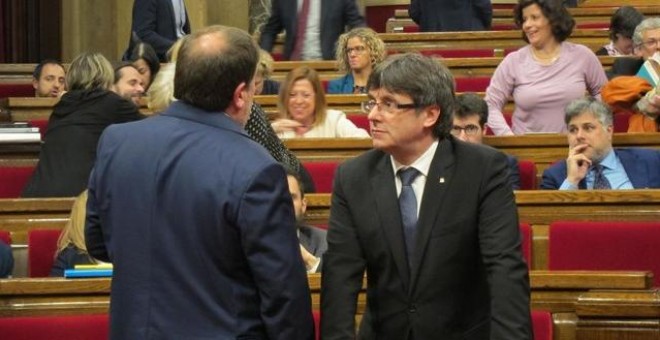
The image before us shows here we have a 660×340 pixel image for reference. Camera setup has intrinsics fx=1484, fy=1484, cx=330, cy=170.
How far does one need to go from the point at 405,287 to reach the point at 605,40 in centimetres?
616

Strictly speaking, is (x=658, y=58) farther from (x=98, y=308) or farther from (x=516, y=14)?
(x=98, y=308)

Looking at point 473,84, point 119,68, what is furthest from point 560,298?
point 473,84

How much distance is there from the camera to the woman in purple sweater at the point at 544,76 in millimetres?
6391

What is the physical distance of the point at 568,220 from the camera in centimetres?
486

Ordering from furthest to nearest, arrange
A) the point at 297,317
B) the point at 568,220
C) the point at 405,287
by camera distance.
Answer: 1. the point at 568,220
2. the point at 405,287
3. the point at 297,317

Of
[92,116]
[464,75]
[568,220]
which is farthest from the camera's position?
[464,75]

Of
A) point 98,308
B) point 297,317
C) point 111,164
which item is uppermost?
point 111,164

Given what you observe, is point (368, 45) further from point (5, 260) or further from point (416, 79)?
point (416, 79)

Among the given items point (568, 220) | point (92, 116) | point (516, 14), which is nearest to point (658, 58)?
point (516, 14)

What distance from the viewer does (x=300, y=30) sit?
854 cm

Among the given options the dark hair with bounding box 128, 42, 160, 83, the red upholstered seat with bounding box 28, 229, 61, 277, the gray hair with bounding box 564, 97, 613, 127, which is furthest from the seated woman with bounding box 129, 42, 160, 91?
the gray hair with bounding box 564, 97, 613, 127

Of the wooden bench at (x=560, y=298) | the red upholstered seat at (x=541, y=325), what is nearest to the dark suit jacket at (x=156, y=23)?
the wooden bench at (x=560, y=298)

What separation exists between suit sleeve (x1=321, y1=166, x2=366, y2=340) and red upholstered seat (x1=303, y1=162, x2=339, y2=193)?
246 centimetres

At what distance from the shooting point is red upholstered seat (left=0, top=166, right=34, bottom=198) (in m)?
6.32
